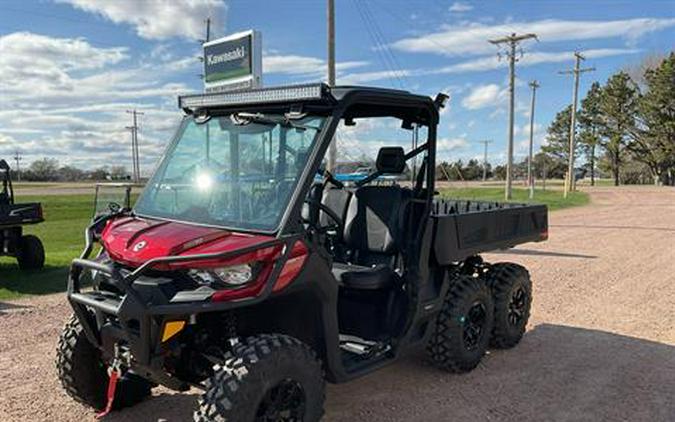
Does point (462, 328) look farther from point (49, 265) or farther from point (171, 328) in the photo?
point (49, 265)

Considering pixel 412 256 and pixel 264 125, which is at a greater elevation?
pixel 264 125

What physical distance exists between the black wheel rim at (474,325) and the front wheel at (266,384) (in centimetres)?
196

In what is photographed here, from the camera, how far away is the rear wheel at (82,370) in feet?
13.0

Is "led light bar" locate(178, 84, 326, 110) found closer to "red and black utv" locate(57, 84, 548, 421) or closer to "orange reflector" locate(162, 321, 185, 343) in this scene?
"red and black utv" locate(57, 84, 548, 421)

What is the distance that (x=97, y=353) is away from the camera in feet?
13.3

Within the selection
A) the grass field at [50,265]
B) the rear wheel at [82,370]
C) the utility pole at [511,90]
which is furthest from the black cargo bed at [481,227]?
the utility pole at [511,90]

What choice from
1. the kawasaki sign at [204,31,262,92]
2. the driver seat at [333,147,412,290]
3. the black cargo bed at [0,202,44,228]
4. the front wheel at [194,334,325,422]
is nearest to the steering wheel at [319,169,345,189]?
the driver seat at [333,147,412,290]

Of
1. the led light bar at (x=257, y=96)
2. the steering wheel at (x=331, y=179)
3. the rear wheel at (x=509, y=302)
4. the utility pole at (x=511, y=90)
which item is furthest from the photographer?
the utility pole at (x=511, y=90)

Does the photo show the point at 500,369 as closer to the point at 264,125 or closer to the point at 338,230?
the point at 338,230

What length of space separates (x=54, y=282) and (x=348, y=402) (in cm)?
615

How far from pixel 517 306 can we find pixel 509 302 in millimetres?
277

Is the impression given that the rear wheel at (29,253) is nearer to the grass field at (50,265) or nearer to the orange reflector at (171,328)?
the grass field at (50,265)

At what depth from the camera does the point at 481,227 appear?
5305 mm

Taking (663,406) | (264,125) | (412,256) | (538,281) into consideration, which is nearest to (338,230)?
(412,256)
